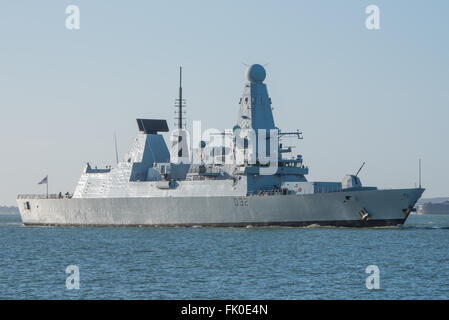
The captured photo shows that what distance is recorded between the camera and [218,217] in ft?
168

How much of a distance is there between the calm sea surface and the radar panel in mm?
14213

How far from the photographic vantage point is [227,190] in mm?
50781

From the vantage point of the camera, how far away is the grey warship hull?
4550 centimetres

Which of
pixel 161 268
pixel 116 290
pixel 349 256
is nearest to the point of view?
pixel 116 290

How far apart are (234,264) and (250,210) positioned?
Answer: 1906 centimetres

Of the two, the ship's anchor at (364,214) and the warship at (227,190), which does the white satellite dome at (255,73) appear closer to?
the warship at (227,190)

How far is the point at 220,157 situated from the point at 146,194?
21.2 ft

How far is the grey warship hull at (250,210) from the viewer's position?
4550 cm

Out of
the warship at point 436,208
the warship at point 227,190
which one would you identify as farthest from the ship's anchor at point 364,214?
the warship at point 436,208

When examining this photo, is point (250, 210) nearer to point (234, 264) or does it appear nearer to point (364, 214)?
point (364, 214)

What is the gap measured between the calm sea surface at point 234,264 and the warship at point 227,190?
155cm
